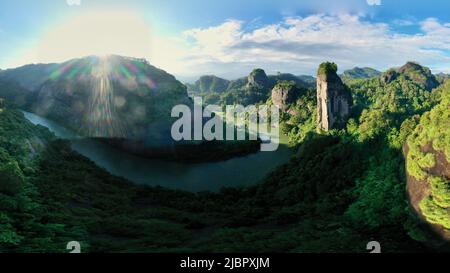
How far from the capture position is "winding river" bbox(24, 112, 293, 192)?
165ft

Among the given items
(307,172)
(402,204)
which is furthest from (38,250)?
(307,172)

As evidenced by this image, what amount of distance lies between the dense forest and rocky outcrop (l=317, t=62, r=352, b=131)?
19.3ft

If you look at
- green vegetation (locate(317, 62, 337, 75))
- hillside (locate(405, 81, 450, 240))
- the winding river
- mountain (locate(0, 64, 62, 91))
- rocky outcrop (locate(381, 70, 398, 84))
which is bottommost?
the winding river

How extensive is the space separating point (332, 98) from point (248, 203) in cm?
2677

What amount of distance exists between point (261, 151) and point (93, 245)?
52867mm

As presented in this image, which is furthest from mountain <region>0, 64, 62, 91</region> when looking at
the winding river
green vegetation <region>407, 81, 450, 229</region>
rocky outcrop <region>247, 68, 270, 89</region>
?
green vegetation <region>407, 81, 450, 229</region>

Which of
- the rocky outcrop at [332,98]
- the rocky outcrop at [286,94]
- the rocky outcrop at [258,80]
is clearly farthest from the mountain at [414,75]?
the rocky outcrop at [332,98]

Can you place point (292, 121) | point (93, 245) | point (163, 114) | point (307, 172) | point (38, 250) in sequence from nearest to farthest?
point (38, 250) < point (93, 245) < point (307, 172) < point (163, 114) < point (292, 121)

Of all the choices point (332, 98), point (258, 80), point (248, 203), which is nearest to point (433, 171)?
point (248, 203)

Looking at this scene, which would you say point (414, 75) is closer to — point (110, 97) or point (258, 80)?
point (258, 80)

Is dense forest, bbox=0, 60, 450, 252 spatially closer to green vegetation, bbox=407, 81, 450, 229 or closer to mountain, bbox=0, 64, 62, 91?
green vegetation, bbox=407, 81, 450, 229
